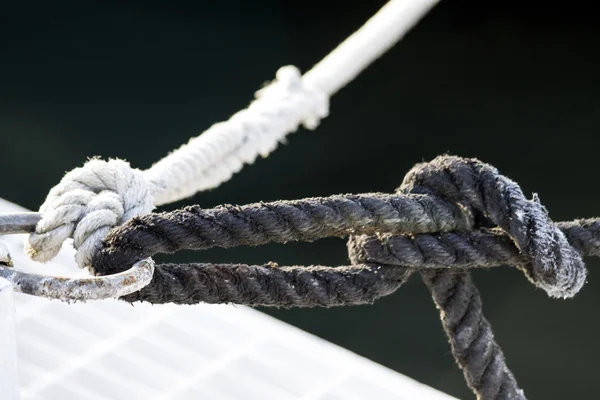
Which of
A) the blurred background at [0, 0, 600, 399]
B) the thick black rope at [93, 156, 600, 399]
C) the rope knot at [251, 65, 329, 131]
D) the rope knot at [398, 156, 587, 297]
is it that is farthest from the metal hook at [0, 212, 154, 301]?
the blurred background at [0, 0, 600, 399]

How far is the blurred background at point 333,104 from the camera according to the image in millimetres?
2283

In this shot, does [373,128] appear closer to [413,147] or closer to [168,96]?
[413,147]

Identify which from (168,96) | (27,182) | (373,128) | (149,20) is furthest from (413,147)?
(27,182)

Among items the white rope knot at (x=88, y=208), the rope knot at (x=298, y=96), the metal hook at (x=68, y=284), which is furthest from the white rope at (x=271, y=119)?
the metal hook at (x=68, y=284)

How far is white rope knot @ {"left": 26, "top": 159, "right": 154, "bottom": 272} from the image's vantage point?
3.06 feet

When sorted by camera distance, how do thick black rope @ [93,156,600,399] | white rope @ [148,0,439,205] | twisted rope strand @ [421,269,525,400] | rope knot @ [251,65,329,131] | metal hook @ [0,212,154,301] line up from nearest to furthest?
metal hook @ [0,212,154,301]
thick black rope @ [93,156,600,399]
twisted rope strand @ [421,269,525,400]
white rope @ [148,0,439,205]
rope knot @ [251,65,329,131]

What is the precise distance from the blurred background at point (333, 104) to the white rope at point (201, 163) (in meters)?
0.47

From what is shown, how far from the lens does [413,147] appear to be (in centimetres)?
239

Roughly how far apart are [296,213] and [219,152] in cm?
59

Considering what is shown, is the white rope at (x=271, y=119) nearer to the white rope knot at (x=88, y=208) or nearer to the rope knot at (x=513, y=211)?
the white rope knot at (x=88, y=208)

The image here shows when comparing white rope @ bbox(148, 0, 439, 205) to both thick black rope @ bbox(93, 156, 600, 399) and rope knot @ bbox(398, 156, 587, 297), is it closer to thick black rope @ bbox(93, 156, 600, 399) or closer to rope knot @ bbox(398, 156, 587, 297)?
thick black rope @ bbox(93, 156, 600, 399)

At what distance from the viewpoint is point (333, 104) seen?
247 centimetres

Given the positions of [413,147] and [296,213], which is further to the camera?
[413,147]

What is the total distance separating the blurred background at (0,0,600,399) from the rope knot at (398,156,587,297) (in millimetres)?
1232
